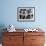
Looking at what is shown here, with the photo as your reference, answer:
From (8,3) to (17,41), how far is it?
4.25 ft

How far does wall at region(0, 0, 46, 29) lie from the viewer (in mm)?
4184

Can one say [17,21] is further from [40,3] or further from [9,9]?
[40,3]

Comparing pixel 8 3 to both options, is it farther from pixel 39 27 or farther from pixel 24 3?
pixel 39 27

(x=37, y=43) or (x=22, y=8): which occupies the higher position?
(x=22, y=8)

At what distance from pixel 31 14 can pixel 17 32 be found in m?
0.86

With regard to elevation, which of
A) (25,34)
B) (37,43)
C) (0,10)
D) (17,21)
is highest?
(0,10)

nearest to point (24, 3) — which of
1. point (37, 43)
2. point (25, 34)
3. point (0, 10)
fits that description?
point (0, 10)

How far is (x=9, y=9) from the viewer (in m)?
4.20

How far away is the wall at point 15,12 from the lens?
418 cm

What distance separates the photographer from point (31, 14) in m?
4.20

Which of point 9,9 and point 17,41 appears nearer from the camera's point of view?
point 17,41

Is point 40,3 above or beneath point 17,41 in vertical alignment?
above

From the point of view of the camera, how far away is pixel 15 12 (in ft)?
13.8

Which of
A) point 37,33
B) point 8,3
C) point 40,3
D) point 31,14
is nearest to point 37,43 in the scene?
point 37,33
